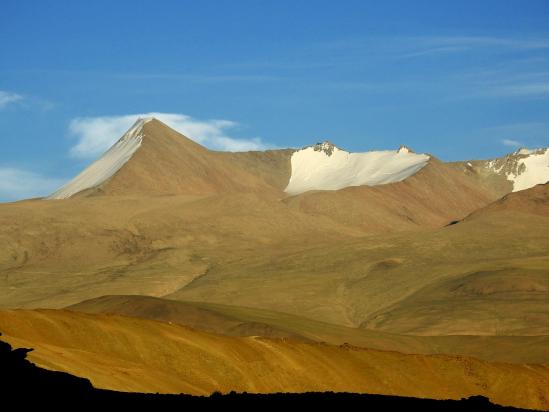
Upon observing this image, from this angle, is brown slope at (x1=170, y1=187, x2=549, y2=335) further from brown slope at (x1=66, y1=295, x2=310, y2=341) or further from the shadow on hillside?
the shadow on hillside

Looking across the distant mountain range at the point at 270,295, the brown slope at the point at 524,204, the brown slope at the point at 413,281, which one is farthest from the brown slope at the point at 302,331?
the brown slope at the point at 524,204

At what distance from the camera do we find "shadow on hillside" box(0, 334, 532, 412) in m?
31.5

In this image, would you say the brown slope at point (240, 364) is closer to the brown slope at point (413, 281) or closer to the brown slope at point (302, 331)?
the brown slope at point (302, 331)

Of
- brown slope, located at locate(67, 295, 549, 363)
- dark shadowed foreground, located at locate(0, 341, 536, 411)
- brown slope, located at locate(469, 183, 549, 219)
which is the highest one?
brown slope, located at locate(469, 183, 549, 219)

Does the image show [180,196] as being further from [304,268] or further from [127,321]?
[127,321]

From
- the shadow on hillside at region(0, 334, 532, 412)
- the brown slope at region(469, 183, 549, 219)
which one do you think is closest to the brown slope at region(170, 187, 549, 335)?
the brown slope at region(469, 183, 549, 219)

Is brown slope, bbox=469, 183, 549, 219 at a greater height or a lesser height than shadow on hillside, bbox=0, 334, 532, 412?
greater

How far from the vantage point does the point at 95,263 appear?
155125 millimetres

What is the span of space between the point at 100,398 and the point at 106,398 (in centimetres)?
40

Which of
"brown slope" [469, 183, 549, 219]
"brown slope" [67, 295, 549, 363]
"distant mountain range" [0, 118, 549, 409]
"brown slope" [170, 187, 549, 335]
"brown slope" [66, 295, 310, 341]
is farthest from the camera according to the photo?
"brown slope" [469, 183, 549, 219]

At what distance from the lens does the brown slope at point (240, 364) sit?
45.9 meters

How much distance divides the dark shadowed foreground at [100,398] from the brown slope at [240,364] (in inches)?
248

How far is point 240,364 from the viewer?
50.8 m

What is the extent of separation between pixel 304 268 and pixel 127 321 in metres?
94.6
